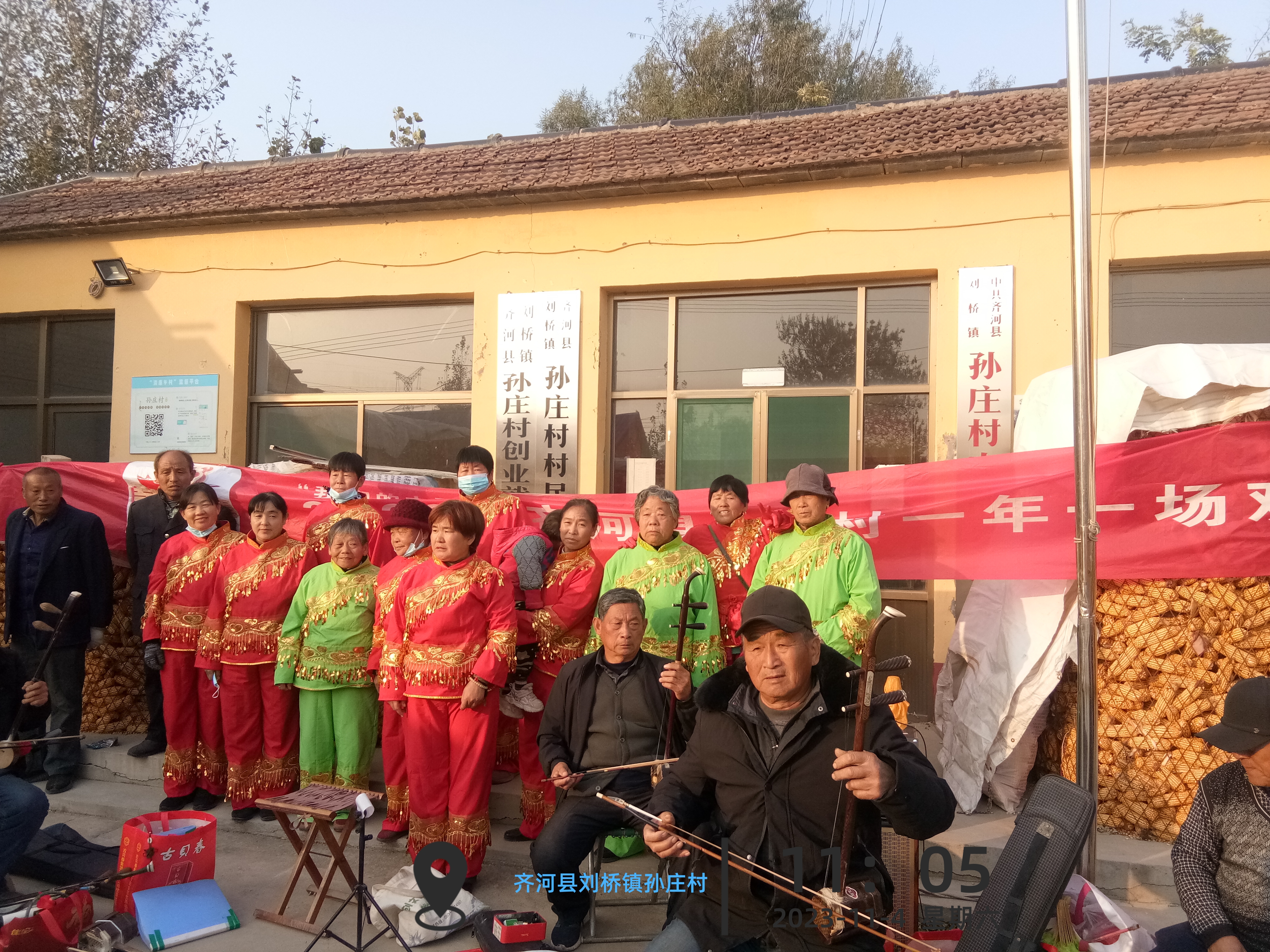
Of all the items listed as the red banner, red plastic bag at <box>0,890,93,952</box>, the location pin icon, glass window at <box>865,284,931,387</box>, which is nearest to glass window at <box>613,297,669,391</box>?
glass window at <box>865,284,931,387</box>

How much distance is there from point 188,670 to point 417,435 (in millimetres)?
3228

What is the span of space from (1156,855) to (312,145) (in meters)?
15.9

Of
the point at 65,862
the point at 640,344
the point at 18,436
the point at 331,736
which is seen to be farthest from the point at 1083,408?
the point at 18,436

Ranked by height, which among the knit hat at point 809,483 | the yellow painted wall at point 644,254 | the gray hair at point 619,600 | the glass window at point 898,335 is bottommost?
the gray hair at point 619,600

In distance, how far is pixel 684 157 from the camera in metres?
7.47

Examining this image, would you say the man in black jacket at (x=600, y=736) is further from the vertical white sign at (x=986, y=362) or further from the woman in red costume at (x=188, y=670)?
the vertical white sign at (x=986, y=362)

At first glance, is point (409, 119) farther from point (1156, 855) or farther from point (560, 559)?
point (1156, 855)

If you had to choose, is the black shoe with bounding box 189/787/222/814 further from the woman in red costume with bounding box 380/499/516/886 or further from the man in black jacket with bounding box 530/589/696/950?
the man in black jacket with bounding box 530/589/696/950

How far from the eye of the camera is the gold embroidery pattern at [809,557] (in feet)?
14.5

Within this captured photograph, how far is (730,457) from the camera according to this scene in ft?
24.0

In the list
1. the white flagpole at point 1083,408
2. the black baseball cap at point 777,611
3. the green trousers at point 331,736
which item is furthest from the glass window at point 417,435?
the black baseball cap at point 777,611

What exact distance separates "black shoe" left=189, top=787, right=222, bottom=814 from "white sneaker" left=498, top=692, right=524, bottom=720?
79.5 inches

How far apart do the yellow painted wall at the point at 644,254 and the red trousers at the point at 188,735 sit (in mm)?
3105

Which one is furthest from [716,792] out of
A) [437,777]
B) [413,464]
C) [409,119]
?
[409,119]
